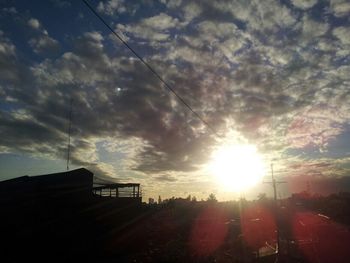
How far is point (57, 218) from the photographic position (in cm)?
2862

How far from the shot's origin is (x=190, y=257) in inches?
968

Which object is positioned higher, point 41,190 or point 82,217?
point 41,190

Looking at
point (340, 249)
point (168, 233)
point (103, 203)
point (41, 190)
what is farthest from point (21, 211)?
point (340, 249)

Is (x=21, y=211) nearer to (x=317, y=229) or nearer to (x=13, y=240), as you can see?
(x=13, y=240)

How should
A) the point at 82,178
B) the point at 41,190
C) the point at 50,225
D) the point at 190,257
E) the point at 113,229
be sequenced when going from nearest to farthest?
1. the point at 190,257
2. the point at 50,225
3. the point at 41,190
4. the point at 113,229
5. the point at 82,178

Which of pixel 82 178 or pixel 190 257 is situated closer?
pixel 190 257

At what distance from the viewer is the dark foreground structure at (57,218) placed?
25391 mm

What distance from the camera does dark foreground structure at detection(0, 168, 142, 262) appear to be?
25.4 m

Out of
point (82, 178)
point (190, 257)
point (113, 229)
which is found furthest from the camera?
point (82, 178)

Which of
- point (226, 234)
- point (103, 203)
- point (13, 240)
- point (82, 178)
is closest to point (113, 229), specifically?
point (103, 203)

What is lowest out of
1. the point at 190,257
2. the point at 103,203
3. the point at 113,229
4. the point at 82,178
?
the point at 190,257

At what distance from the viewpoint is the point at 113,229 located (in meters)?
33.9

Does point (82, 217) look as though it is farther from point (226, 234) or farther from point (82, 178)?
point (226, 234)

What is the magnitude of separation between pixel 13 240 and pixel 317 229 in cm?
2979
